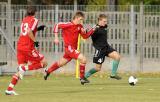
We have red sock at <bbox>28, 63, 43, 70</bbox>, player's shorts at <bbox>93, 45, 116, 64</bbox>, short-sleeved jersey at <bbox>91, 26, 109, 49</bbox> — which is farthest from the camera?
short-sleeved jersey at <bbox>91, 26, 109, 49</bbox>

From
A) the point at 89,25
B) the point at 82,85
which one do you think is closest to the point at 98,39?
the point at 82,85

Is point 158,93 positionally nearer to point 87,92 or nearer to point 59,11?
point 87,92

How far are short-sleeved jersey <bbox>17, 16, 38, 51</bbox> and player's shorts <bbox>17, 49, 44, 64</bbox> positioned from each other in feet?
0.30

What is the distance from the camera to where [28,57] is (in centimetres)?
1691

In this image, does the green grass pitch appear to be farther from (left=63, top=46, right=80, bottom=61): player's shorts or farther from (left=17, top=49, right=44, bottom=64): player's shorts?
(left=63, top=46, right=80, bottom=61): player's shorts

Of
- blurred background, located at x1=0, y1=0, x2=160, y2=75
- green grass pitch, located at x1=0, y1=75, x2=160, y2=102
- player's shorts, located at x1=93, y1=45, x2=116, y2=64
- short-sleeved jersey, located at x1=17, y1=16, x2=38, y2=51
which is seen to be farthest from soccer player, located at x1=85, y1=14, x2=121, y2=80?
blurred background, located at x1=0, y1=0, x2=160, y2=75

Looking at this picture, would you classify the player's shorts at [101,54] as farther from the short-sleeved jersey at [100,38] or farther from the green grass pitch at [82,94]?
the green grass pitch at [82,94]

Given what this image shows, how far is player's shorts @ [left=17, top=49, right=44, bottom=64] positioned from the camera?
16770 millimetres

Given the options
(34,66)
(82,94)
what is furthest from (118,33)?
(82,94)

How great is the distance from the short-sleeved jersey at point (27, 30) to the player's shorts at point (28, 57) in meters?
0.09

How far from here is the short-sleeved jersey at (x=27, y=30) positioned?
1675cm

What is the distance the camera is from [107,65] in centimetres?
2795

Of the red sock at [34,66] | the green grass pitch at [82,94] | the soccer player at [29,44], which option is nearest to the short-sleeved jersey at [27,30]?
the soccer player at [29,44]

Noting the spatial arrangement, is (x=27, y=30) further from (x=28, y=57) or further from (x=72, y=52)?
(x=72, y=52)
